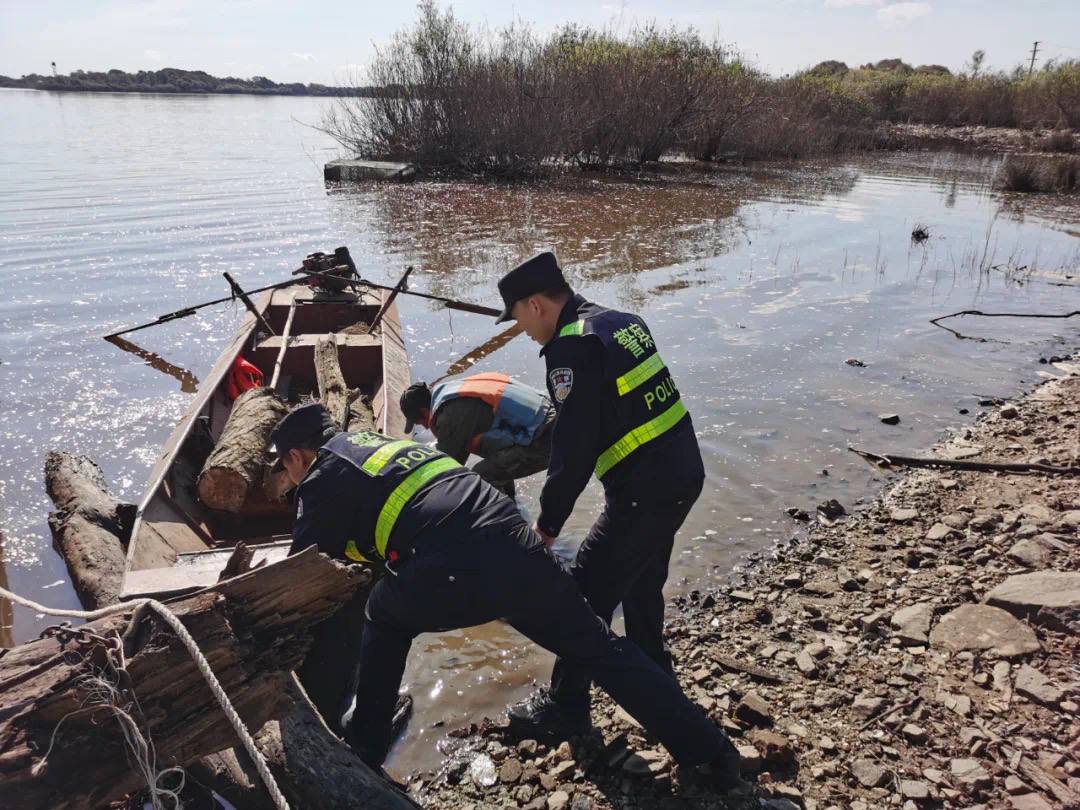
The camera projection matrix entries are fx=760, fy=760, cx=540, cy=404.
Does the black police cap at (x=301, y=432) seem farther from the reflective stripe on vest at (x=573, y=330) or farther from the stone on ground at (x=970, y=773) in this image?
the stone on ground at (x=970, y=773)

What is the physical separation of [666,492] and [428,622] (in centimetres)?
108

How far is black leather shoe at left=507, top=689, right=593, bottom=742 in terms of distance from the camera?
353 cm

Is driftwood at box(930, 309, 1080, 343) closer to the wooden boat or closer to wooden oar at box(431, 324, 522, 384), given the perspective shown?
wooden oar at box(431, 324, 522, 384)

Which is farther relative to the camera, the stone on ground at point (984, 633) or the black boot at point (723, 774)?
the stone on ground at point (984, 633)

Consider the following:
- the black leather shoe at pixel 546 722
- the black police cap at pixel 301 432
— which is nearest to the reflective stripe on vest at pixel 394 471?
the black police cap at pixel 301 432

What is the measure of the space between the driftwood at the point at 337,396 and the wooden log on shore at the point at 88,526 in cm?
165

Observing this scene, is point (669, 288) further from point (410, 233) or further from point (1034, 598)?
point (1034, 598)

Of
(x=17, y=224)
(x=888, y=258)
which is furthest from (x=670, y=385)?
(x=17, y=224)

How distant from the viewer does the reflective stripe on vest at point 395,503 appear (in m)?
2.84

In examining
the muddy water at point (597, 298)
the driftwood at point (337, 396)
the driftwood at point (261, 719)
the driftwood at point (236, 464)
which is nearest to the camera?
the driftwood at point (261, 719)

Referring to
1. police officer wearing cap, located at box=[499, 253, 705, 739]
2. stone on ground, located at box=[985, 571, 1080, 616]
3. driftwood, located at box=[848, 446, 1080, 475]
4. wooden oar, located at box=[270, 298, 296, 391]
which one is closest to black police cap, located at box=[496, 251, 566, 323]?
police officer wearing cap, located at box=[499, 253, 705, 739]

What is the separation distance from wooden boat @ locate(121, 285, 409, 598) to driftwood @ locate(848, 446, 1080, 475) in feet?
13.5

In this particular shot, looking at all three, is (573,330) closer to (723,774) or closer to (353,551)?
(353,551)

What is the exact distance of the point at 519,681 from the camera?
164 inches
